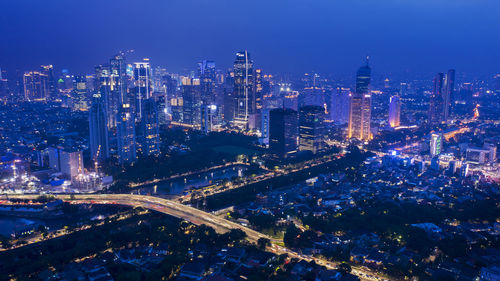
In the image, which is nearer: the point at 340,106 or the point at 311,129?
the point at 311,129

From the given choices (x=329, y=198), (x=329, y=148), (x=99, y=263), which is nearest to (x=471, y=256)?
(x=329, y=198)

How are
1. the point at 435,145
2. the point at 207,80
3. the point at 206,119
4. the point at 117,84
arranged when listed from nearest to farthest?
the point at 435,145 → the point at 206,119 → the point at 117,84 → the point at 207,80

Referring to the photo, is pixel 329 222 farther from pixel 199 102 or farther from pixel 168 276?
pixel 199 102

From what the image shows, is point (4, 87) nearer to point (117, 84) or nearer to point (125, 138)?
point (117, 84)

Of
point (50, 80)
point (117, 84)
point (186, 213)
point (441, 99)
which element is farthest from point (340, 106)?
point (50, 80)

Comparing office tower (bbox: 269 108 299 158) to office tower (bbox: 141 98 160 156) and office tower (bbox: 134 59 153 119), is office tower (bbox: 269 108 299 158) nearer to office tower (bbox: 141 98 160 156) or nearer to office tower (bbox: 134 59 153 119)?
office tower (bbox: 141 98 160 156)

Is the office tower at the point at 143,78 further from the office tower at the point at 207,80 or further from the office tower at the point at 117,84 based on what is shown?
the office tower at the point at 207,80

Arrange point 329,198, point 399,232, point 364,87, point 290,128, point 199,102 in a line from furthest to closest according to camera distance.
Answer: point 199,102 → point 364,87 → point 290,128 → point 329,198 → point 399,232

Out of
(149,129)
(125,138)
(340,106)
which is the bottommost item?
(125,138)
